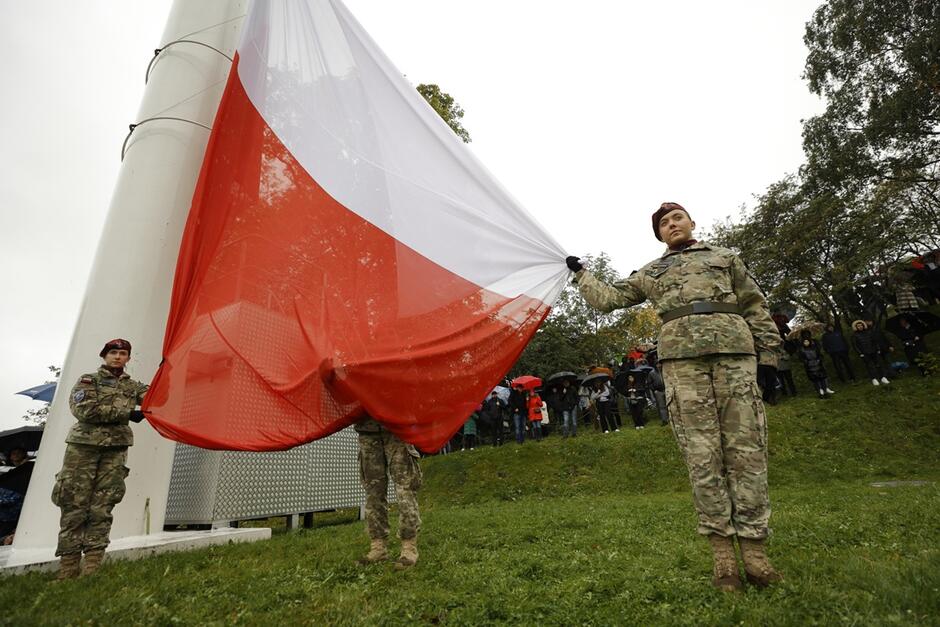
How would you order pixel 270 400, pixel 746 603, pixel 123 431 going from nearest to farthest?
pixel 746 603 → pixel 270 400 → pixel 123 431

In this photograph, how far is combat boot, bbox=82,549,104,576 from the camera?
15.4ft

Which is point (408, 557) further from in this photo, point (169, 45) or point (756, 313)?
point (169, 45)

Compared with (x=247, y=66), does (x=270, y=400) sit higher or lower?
lower

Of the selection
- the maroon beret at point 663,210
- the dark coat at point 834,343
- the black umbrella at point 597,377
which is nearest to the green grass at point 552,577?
the maroon beret at point 663,210

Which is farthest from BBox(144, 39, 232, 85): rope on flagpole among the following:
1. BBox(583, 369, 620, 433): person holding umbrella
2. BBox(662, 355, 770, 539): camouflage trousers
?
BBox(583, 369, 620, 433): person holding umbrella

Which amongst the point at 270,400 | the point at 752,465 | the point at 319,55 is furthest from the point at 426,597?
the point at 319,55

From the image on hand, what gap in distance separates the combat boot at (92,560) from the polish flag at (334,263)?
5.72 ft

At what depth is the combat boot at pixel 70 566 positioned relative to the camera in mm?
4581

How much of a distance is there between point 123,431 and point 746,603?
570cm

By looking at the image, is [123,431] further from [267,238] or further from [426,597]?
[426,597]

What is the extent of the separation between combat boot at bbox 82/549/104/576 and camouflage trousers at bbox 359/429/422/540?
8.22 ft

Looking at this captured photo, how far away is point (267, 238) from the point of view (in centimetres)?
493

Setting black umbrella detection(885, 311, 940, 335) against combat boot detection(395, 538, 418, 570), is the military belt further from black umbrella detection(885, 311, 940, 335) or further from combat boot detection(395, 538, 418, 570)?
black umbrella detection(885, 311, 940, 335)

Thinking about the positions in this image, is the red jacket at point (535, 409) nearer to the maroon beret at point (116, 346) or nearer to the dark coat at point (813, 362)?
the dark coat at point (813, 362)
